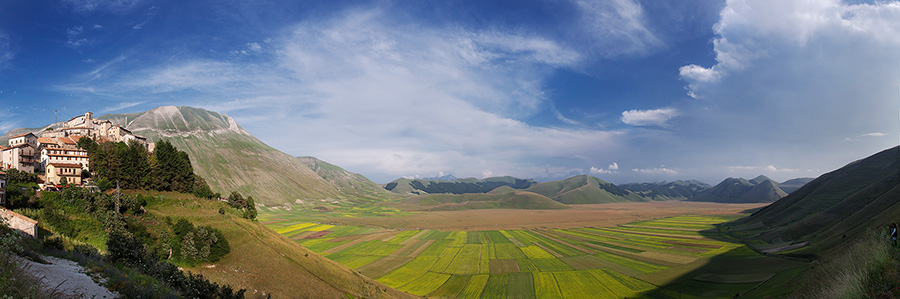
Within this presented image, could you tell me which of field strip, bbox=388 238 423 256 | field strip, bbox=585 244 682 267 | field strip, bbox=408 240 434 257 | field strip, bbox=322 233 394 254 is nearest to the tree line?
field strip, bbox=322 233 394 254

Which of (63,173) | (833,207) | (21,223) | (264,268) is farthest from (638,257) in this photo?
(63,173)

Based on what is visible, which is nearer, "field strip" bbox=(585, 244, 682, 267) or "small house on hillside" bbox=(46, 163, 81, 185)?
"small house on hillside" bbox=(46, 163, 81, 185)

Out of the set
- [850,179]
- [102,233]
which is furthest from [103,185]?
[850,179]

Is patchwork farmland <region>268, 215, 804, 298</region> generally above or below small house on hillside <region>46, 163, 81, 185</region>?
below

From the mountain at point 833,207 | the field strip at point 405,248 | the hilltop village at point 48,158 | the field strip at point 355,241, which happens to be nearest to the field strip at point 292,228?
the field strip at point 355,241

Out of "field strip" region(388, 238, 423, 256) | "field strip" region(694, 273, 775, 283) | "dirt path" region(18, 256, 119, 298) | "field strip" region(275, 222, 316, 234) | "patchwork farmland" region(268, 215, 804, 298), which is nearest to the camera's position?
"dirt path" region(18, 256, 119, 298)

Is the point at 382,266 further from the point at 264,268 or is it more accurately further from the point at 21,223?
the point at 21,223

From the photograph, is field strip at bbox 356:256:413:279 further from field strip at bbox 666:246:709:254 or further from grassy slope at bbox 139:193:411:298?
field strip at bbox 666:246:709:254

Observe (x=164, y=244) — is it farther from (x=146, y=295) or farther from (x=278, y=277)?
(x=146, y=295)
